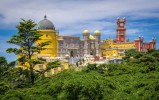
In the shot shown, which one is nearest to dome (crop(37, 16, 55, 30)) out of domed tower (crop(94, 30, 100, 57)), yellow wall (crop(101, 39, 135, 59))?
domed tower (crop(94, 30, 100, 57))

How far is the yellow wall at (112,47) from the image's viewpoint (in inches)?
3044

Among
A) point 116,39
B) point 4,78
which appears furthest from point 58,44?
point 4,78

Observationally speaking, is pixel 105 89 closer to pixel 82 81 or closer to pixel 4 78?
pixel 82 81

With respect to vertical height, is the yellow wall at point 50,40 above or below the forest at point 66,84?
above

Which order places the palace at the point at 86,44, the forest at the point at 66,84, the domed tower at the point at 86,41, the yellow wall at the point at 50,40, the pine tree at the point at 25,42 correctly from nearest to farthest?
the forest at the point at 66,84 < the pine tree at the point at 25,42 < the yellow wall at the point at 50,40 < the palace at the point at 86,44 < the domed tower at the point at 86,41

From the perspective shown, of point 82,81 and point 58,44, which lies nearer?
point 82,81

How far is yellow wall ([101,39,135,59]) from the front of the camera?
254 ft

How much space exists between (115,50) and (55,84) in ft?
201

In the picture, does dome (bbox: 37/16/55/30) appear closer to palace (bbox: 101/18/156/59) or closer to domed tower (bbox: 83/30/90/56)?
domed tower (bbox: 83/30/90/56)

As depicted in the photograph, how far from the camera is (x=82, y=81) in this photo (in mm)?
16609

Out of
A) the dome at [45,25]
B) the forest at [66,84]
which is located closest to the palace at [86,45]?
the dome at [45,25]

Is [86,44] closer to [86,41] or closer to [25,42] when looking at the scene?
[86,41]

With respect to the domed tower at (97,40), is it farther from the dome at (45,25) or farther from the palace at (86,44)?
the dome at (45,25)

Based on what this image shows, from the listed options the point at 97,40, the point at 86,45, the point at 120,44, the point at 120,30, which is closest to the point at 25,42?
the point at 86,45
